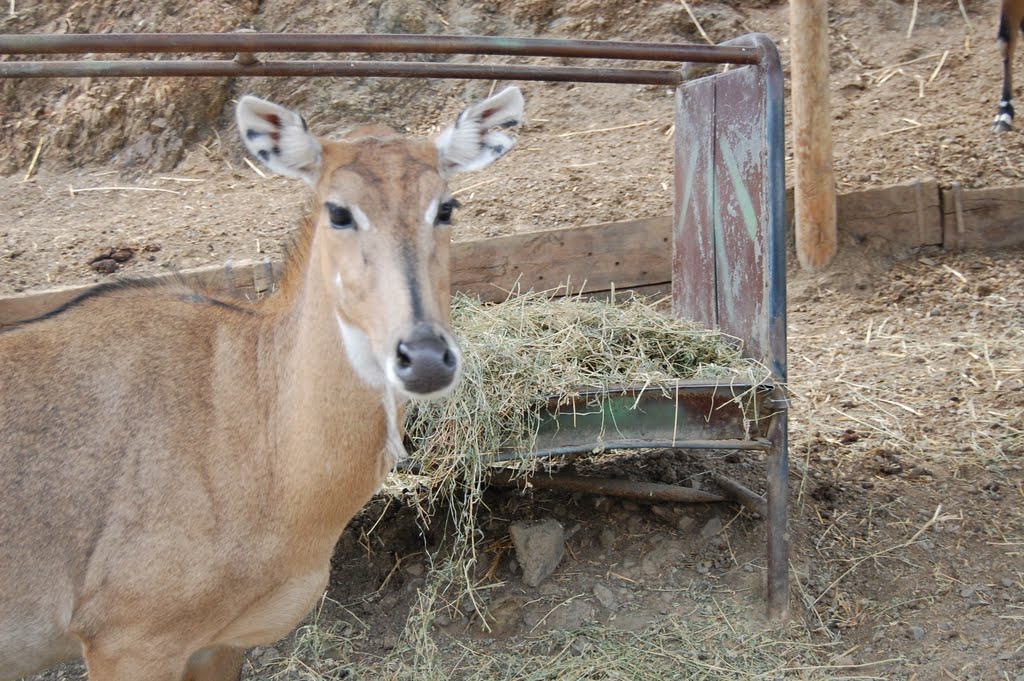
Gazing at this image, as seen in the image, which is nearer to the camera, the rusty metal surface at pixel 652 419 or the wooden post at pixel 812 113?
the rusty metal surface at pixel 652 419

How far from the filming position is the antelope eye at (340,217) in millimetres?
3689

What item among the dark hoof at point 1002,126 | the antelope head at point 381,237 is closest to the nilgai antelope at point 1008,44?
the dark hoof at point 1002,126

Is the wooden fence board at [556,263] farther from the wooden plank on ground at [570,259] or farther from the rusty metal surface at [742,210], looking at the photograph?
the rusty metal surface at [742,210]

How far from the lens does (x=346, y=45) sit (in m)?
4.58

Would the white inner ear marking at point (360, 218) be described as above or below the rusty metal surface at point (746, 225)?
above

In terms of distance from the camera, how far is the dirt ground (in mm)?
5383

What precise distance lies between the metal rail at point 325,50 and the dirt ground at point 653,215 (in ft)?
8.19

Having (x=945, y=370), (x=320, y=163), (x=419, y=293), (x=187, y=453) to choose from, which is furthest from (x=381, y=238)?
(x=945, y=370)

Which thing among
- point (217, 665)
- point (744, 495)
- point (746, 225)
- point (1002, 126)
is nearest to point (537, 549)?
point (744, 495)

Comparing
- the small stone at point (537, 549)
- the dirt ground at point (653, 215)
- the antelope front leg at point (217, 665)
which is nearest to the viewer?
the antelope front leg at point (217, 665)

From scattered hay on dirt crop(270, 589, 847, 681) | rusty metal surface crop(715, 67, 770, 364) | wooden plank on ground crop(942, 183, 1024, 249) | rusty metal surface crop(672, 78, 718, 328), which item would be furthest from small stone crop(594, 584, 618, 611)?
wooden plank on ground crop(942, 183, 1024, 249)

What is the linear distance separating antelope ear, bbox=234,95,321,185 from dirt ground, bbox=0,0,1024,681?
7.96 ft

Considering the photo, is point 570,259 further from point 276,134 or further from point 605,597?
point 276,134

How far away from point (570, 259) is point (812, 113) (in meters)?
2.65
